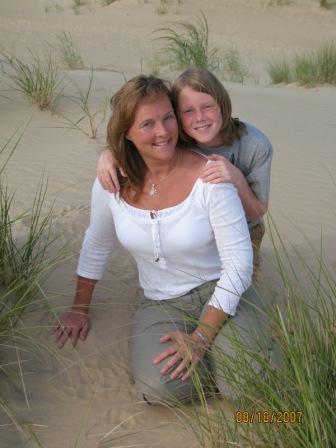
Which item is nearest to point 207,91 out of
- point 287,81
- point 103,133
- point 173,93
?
point 173,93

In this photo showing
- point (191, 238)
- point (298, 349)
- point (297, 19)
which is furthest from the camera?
point (297, 19)

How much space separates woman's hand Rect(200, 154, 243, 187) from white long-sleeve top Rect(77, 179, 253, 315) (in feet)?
0.08

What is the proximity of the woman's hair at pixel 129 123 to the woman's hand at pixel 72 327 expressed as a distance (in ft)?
2.29

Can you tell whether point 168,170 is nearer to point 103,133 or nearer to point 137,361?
point 137,361

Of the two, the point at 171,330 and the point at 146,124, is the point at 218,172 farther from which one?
the point at 171,330

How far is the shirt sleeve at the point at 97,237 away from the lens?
9.12 feet

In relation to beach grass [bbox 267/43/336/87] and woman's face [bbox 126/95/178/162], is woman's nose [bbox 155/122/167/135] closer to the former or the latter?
woman's face [bbox 126/95/178/162]

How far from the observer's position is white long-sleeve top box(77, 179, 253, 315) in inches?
98.7

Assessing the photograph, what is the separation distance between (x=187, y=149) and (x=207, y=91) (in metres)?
0.27

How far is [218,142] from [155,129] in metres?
0.49

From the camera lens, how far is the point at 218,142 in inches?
113

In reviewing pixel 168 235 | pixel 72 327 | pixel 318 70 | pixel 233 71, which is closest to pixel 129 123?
pixel 168 235

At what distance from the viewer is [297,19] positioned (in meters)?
18.9
